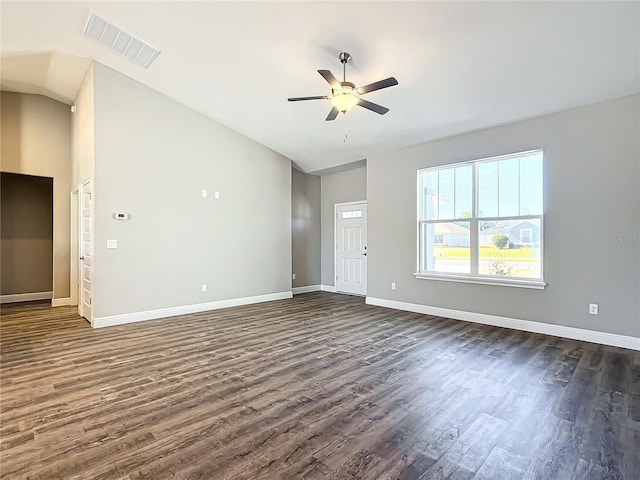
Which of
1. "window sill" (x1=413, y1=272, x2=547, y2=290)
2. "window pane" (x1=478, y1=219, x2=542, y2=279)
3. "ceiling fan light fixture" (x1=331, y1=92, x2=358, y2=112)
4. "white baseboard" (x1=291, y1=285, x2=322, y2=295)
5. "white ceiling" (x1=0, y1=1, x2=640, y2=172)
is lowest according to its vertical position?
"white baseboard" (x1=291, y1=285, x2=322, y2=295)

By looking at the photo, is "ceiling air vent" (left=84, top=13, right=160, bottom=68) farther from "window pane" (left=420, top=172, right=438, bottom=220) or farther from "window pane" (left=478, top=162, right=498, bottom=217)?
"window pane" (left=478, top=162, right=498, bottom=217)

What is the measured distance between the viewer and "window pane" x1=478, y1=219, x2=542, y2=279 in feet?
14.9

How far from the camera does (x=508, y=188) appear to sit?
478 cm

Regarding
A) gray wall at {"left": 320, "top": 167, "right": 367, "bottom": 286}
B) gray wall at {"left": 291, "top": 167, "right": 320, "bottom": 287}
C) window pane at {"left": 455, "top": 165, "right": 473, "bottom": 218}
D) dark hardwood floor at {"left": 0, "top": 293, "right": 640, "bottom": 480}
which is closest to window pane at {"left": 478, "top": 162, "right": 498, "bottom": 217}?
window pane at {"left": 455, "top": 165, "right": 473, "bottom": 218}

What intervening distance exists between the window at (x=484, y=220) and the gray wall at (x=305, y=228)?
10.6ft

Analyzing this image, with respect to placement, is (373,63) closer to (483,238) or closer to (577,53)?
(577,53)

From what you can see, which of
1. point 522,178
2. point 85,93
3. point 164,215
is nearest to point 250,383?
point 164,215

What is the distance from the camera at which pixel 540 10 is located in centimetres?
281

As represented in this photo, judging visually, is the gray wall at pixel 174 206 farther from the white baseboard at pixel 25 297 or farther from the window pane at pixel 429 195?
the white baseboard at pixel 25 297

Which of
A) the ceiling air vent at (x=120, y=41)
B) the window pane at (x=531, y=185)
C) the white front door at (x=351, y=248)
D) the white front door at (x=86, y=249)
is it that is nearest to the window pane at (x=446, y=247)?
the window pane at (x=531, y=185)

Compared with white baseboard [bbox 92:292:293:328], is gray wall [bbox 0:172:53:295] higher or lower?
higher

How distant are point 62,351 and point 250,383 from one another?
248 centimetres

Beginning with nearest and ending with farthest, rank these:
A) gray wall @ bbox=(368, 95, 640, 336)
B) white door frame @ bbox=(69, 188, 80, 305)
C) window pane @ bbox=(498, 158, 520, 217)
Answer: gray wall @ bbox=(368, 95, 640, 336)
window pane @ bbox=(498, 158, 520, 217)
white door frame @ bbox=(69, 188, 80, 305)

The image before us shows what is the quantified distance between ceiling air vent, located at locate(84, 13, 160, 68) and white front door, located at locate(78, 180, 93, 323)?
6.39ft
